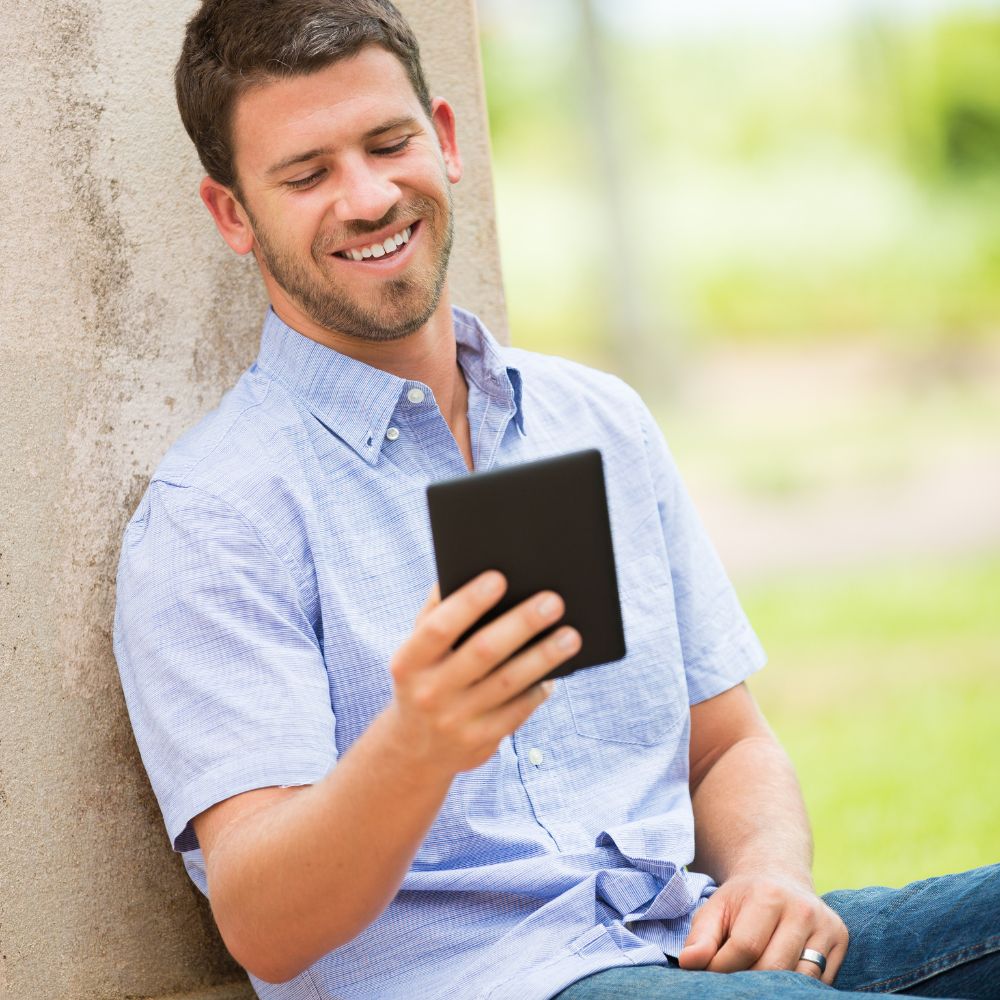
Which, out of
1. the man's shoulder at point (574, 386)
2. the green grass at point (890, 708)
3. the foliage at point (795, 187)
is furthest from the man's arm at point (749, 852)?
the foliage at point (795, 187)

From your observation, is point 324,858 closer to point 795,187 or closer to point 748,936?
point 748,936

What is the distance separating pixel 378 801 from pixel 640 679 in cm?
70

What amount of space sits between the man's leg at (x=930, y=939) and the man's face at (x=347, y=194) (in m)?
1.10

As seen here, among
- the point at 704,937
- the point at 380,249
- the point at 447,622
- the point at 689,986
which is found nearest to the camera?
the point at 447,622

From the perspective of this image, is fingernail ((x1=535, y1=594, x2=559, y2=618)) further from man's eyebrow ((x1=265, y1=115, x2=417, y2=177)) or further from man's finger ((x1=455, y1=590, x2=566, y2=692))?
man's eyebrow ((x1=265, y1=115, x2=417, y2=177))

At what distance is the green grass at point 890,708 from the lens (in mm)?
5309

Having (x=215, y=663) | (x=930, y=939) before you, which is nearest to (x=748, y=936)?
(x=930, y=939)

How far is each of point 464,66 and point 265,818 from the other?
1.48 meters

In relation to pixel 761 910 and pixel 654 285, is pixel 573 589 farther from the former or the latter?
pixel 654 285

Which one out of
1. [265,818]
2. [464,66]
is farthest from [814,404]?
[265,818]

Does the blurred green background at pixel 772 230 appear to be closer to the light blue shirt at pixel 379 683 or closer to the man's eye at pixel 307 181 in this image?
the light blue shirt at pixel 379 683

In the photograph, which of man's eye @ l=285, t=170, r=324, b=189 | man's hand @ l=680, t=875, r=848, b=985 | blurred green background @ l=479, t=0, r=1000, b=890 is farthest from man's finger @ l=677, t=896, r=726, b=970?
blurred green background @ l=479, t=0, r=1000, b=890

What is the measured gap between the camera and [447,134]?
2393mm

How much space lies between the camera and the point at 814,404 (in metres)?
14.5
